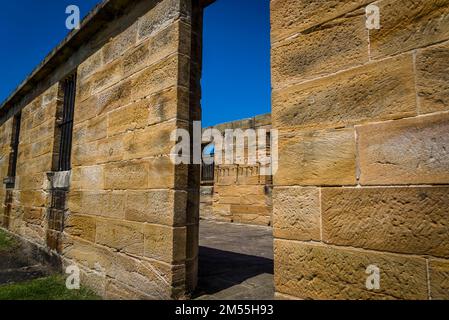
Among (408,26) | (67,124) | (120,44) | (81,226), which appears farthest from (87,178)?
(408,26)

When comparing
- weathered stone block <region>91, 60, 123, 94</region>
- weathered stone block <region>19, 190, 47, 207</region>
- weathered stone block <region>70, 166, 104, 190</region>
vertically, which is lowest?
weathered stone block <region>19, 190, 47, 207</region>

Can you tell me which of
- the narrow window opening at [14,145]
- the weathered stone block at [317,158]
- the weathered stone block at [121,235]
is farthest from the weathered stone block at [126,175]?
the narrow window opening at [14,145]

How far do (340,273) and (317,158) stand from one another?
2.04 feet

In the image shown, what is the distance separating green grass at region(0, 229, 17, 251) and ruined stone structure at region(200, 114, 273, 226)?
19.2 feet

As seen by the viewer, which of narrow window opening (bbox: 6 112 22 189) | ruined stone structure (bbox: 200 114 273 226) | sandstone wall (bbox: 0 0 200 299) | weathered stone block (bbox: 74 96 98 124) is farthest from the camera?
ruined stone structure (bbox: 200 114 273 226)

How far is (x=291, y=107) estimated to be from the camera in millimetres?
1851

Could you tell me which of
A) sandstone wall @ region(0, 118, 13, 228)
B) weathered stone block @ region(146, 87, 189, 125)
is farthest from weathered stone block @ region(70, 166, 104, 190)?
sandstone wall @ region(0, 118, 13, 228)

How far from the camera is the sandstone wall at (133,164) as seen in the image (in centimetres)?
268

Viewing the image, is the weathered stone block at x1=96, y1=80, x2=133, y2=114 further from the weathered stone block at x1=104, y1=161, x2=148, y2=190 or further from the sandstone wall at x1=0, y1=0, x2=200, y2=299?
the weathered stone block at x1=104, y1=161, x2=148, y2=190

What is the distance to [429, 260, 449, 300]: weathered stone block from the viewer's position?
127cm
